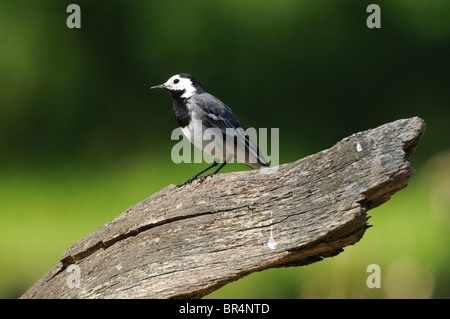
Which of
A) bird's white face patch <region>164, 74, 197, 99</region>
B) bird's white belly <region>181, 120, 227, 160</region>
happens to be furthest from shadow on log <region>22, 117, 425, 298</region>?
bird's white face patch <region>164, 74, 197, 99</region>

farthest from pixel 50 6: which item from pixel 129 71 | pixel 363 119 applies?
pixel 363 119

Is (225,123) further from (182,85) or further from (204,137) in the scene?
(182,85)

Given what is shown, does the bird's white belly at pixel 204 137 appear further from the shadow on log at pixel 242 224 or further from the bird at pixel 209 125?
the shadow on log at pixel 242 224

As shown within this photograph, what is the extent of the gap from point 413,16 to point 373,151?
331 cm

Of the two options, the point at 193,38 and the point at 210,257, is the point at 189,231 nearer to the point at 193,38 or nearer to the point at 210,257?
the point at 210,257

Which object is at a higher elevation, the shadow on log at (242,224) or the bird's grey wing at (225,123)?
the bird's grey wing at (225,123)

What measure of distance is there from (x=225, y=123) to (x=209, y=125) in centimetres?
9

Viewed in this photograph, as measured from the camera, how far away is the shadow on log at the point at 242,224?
1849 millimetres


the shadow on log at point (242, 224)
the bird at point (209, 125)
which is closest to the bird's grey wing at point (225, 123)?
the bird at point (209, 125)

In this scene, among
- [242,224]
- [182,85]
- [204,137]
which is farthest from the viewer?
[182,85]

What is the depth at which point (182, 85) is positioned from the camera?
2.94 m

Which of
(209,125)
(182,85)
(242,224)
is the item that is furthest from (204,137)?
(242,224)

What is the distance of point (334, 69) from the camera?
475 cm

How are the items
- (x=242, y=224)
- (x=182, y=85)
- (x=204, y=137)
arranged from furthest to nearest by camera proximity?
(x=182, y=85) → (x=204, y=137) → (x=242, y=224)
